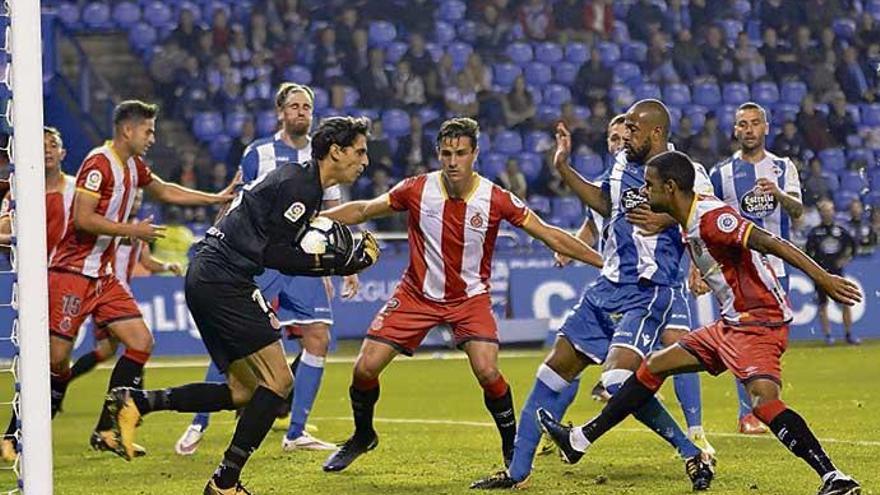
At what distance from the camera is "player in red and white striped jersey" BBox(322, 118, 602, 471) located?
28.0 ft

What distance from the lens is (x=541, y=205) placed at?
22.6 m

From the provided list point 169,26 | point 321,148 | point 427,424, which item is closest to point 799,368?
point 427,424

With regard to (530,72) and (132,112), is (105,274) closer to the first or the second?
(132,112)

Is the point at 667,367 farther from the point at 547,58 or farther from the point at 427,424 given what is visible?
the point at 547,58

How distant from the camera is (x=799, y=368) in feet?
51.3

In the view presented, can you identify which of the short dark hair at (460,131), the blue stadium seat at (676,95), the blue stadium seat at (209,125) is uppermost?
the blue stadium seat at (676,95)

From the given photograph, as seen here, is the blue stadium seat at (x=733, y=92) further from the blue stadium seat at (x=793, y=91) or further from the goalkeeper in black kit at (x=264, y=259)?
the goalkeeper in black kit at (x=264, y=259)

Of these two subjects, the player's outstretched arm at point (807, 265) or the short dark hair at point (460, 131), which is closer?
the player's outstretched arm at point (807, 265)

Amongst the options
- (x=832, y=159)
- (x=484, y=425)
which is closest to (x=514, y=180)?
(x=832, y=159)

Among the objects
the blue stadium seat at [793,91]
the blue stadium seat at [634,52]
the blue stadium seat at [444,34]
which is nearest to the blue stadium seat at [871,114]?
the blue stadium seat at [793,91]

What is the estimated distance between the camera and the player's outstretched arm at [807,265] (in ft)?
22.6

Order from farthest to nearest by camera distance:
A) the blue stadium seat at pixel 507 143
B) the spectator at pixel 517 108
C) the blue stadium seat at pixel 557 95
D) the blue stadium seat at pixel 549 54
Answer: the blue stadium seat at pixel 549 54 → the blue stadium seat at pixel 557 95 → the spectator at pixel 517 108 → the blue stadium seat at pixel 507 143

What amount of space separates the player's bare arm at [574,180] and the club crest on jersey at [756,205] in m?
2.31

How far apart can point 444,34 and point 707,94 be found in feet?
14.1
